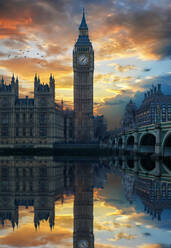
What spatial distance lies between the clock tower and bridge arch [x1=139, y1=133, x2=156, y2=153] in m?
77.0

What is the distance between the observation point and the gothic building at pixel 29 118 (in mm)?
130250

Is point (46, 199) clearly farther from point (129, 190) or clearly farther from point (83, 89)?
point (83, 89)

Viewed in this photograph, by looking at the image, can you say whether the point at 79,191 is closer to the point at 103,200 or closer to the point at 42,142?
the point at 103,200

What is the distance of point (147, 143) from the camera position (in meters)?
80.2

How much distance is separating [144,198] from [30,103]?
121 metres

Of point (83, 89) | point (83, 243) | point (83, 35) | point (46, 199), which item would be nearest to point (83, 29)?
point (83, 35)

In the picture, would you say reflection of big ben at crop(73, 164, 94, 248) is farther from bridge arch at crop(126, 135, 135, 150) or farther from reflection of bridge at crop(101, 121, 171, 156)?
bridge arch at crop(126, 135, 135, 150)

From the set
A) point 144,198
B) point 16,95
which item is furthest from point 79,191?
point 16,95

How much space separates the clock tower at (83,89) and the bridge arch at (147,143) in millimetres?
77025

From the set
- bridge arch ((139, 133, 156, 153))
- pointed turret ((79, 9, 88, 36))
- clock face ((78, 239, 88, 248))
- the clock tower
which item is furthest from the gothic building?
clock face ((78, 239, 88, 248))

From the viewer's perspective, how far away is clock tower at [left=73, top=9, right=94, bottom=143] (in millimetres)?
159125

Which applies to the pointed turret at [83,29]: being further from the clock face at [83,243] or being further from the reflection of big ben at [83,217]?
the clock face at [83,243]

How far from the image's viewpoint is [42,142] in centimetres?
12925

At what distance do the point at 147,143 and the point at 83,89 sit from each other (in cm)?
8666
